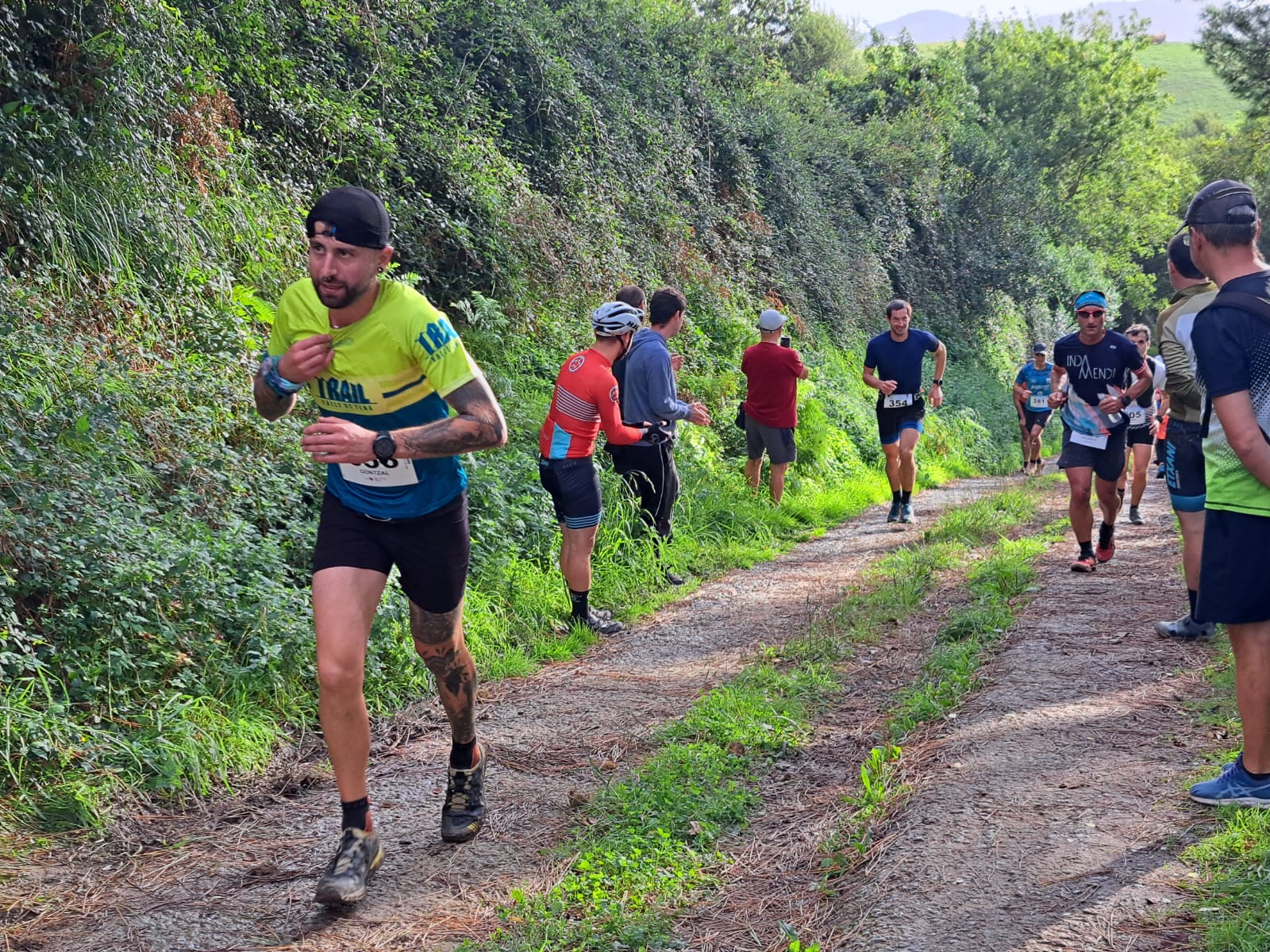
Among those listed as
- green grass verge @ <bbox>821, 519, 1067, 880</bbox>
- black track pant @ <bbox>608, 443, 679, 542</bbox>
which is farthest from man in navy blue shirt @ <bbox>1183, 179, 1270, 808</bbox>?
black track pant @ <bbox>608, 443, 679, 542</bbox>

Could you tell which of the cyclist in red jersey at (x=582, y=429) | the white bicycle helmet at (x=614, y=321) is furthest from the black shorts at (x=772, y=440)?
the white bicycle helmet at (x=614, y=321)

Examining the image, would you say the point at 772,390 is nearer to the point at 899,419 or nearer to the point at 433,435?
the point at 899,419

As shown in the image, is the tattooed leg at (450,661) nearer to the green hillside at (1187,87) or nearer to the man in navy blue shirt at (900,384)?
the man in navy blue shirt at (900,384)

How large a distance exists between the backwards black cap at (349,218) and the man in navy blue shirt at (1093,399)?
598cm

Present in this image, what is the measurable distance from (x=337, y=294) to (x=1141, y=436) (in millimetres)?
10272

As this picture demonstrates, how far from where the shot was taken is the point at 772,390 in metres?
11.5

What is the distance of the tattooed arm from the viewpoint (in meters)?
3.47

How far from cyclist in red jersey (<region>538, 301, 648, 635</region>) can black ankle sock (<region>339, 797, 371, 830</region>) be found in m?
3.57

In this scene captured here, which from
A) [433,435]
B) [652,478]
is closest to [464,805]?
[433,435]

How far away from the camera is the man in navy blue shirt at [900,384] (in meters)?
11.9

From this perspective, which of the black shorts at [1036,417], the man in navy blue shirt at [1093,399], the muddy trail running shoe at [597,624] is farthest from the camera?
the black shorts at [1036,417]

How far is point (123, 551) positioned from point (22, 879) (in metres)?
1.62

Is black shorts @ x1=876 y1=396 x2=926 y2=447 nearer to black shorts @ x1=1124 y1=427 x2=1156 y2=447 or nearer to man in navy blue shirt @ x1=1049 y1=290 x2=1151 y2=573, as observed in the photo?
black shorts @ x1=1124 y1=427 x2=1156 y2=447

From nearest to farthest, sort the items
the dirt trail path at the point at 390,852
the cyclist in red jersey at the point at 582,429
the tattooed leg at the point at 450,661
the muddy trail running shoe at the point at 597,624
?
the dirt trail path at the point at 390,852
the tattooed leg at the point at 450,661
the cyclist in red jersey at the point at 582,429
the muddy trail running shoe at the point at 597,624
